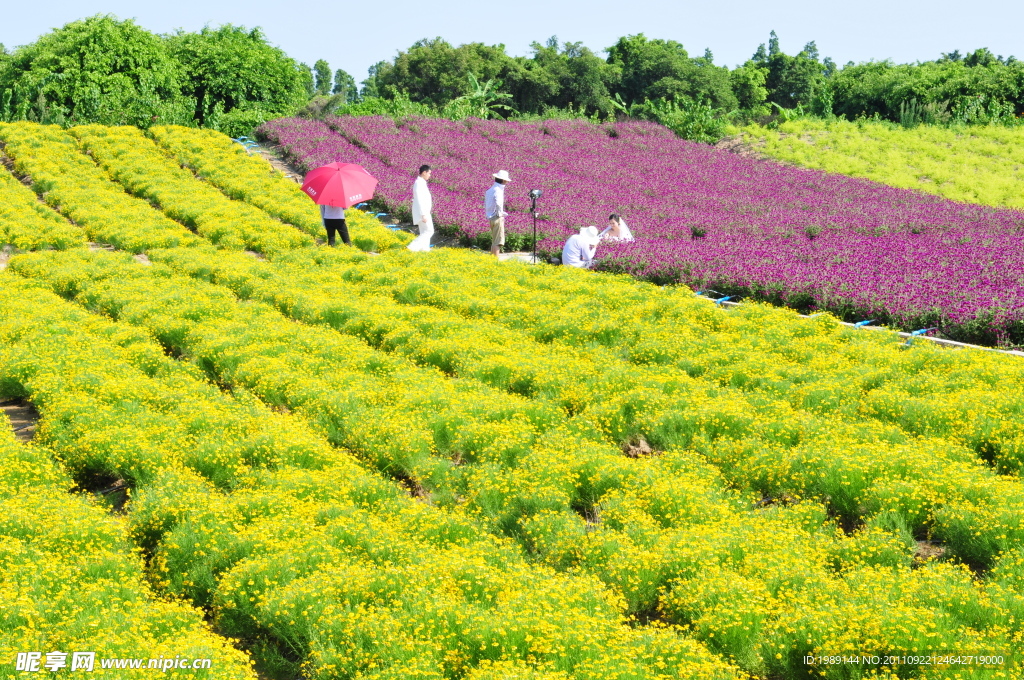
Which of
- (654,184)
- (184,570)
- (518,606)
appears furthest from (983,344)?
(654,184)

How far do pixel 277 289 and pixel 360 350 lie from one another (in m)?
4.11

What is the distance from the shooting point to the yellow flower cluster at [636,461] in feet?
19.1

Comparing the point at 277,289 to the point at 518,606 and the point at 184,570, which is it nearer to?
the point at 184,570

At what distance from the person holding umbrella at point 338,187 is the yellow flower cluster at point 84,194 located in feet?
10.8

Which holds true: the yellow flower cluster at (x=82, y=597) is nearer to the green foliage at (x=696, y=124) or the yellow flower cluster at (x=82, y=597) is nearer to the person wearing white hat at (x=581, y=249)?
the person wearing white hat at (x=581, y=249)

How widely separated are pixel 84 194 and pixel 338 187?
1022cm

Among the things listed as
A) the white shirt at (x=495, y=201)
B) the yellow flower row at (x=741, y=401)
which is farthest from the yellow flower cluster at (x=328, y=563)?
the white shirt at (x=495, y=201)

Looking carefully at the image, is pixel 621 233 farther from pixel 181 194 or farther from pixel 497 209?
pixel 181 194

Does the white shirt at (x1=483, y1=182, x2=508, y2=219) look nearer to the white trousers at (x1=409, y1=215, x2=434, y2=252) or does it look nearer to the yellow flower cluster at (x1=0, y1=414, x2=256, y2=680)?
the white trousers at (x1=409, y1=215, x2=434, y2=252)

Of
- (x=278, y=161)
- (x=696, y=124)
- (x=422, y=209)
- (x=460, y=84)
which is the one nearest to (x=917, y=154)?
(x=696, y=124)

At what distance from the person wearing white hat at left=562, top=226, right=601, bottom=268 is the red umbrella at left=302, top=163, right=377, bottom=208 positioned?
4.08 meters

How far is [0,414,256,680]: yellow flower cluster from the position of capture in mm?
5445

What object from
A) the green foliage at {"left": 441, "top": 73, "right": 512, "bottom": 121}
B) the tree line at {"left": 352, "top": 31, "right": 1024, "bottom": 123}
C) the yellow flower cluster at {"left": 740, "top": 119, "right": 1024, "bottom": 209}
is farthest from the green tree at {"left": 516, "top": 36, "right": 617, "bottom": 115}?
the yellow flower cluster at {"left": 740, "top": 119, "right": 1024, "bottom": 209}

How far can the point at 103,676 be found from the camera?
5133 millimetres
